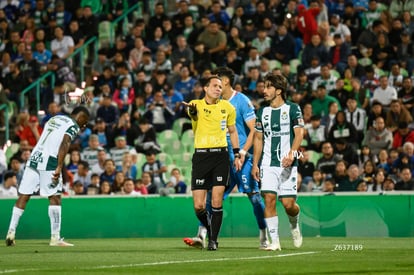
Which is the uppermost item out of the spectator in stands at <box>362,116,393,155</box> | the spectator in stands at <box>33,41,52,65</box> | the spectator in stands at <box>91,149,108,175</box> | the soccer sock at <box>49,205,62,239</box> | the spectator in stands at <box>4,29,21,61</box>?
Answer: the spectator in stands at <box>4,29,21,61</box>

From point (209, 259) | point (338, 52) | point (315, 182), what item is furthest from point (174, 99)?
point (209, 259)

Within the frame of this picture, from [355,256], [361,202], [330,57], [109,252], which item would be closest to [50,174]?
[109,252]

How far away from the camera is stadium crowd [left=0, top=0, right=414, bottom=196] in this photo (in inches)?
917

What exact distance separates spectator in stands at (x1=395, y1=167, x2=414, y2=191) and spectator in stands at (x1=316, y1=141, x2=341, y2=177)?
148 centimetres

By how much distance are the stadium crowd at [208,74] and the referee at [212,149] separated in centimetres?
712

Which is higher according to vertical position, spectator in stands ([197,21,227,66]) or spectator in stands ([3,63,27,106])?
spectator in stands ([197,21,227,66])

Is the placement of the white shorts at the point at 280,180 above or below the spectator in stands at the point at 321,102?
below

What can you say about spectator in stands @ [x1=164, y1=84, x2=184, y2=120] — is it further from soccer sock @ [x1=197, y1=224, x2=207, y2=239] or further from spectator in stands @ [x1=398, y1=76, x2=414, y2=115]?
soccer sock @ [x1=197, y1=224, x2=207, y2=239]

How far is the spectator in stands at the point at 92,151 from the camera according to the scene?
25094mm

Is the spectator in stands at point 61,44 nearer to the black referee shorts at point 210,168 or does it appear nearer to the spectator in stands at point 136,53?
the spectator in stands at point 136,53

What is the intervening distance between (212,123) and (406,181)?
312 inches

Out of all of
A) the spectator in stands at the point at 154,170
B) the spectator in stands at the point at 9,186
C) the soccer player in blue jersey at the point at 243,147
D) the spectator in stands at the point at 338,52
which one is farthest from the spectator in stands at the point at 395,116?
the soccer player in blue jersey at the point at 243,147

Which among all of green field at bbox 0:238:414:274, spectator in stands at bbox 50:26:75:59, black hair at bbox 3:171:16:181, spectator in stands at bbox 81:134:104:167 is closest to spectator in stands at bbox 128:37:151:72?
spectator in stands at bbox 50:26:75:59

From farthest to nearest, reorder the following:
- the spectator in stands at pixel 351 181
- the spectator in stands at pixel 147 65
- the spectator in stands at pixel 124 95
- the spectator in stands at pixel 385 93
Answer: the spectator in stands at pixel 147 65
the spectator in stands at pixel 124 95
the spectator in stands at pixel 385 93
the spectator in stands at pixel 351 181
